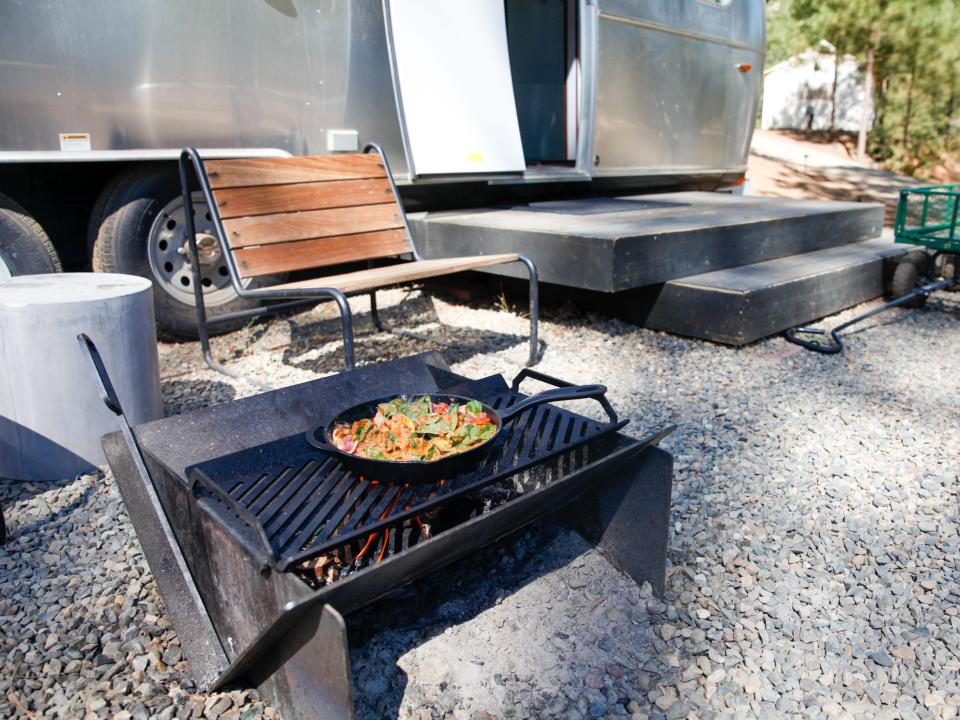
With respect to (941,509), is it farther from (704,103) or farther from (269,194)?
(704,103)

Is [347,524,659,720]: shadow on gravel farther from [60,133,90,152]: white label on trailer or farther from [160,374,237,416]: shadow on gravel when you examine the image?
[60,133,90,152]: white label on trailer

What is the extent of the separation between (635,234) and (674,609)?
2.50m

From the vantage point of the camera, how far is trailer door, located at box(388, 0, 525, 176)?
454cm

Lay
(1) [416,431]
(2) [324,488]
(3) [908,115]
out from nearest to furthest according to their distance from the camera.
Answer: (2) [324,488], (1) [416,431], (3) [908,115]

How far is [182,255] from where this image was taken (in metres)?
4.29

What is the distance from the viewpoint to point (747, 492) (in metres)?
2.71

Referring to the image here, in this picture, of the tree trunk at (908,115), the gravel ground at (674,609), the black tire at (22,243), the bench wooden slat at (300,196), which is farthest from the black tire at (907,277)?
the tree trunk at (908,115)

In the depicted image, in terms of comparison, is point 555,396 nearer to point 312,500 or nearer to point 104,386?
point 312,500

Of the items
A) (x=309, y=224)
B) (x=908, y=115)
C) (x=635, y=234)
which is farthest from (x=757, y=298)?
(x=908, y=115)

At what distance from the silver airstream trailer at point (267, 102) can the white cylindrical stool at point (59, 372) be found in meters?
1.15

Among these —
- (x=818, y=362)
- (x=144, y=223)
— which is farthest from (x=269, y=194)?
(x=818, y=362)

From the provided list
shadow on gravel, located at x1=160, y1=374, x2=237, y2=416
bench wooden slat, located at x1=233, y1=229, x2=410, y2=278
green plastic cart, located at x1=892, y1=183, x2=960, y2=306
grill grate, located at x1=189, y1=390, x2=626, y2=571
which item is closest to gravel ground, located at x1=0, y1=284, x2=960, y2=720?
grill grate, located at x1=189, y1=390, x2=626, y2=571

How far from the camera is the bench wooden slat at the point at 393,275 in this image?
338 centimetres

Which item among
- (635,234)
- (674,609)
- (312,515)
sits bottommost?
(674,609)
